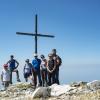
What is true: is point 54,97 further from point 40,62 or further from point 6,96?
point 40,62

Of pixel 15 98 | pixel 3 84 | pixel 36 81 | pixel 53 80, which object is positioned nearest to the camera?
pixel 15 98

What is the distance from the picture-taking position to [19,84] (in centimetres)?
1912

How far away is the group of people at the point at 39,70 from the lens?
18.4 meters

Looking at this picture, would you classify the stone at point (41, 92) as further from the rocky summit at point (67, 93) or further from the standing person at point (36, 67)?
the standing person at point (36, 67)

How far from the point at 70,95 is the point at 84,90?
32.4 inches

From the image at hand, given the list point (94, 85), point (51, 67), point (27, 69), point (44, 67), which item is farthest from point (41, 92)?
point (27, 69)

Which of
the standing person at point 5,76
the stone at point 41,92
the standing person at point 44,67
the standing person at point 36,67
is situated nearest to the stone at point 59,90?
the stone at point 41,92

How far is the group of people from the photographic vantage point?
18438 millimetres

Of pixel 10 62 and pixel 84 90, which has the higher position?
pixel 10 62

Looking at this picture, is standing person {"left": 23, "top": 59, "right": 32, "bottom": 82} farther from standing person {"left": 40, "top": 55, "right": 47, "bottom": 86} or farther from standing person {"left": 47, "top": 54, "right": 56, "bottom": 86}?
standing person {"left": 47, "top": 54, "right": 56, "bottom": 86}

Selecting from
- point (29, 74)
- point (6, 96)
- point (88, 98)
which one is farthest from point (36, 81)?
point (88, 98)

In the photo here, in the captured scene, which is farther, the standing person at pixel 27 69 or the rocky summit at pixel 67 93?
the standing person at pixel 27 69

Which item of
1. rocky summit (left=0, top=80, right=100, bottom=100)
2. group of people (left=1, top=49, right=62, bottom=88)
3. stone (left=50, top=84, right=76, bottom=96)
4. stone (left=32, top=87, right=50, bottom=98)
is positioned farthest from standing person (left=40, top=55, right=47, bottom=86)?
stone (left=32, top=87, right=50, bottom=98)

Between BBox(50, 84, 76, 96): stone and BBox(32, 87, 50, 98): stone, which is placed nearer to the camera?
BBox(32, 87, 50, 98): stone
